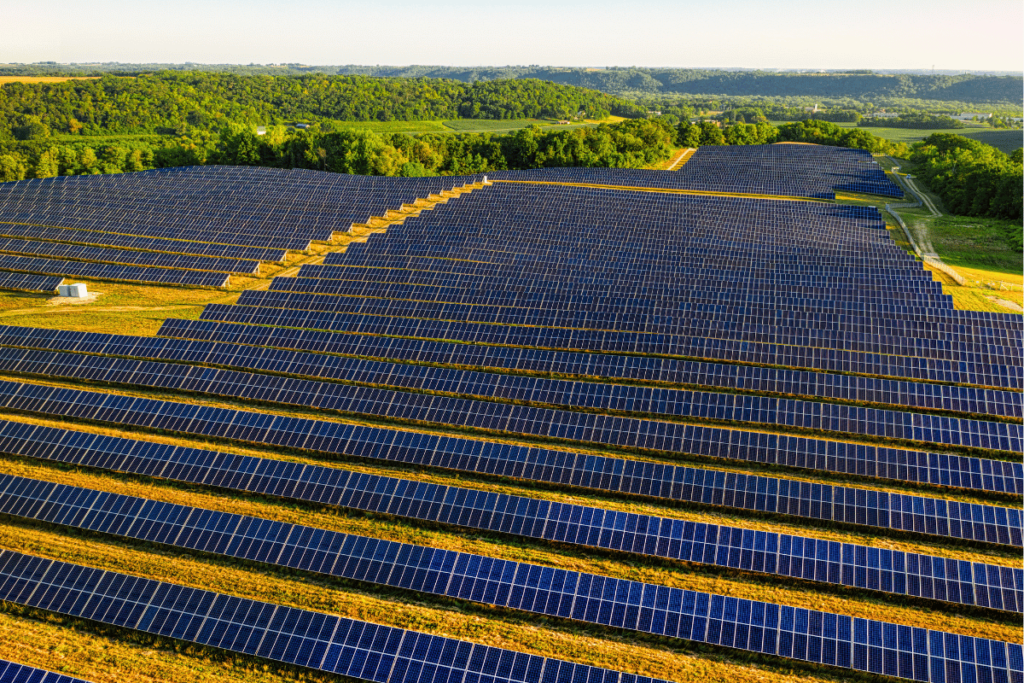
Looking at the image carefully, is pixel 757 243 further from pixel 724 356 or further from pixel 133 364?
pixel 133 364

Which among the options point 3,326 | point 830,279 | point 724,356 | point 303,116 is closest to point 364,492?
point 724,356

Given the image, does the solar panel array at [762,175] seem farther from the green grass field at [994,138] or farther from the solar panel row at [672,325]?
the green grass field at [994,138]

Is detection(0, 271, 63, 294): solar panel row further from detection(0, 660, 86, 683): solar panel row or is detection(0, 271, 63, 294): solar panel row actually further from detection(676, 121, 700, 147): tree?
detection(676, 121, 700, 147): tree

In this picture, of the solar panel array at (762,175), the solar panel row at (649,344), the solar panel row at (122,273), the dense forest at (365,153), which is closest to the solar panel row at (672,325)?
the solar panel row at (649,344)

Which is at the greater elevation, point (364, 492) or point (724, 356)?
point (724, 356)

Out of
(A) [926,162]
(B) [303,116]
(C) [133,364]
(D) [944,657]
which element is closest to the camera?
(D) [944,657]

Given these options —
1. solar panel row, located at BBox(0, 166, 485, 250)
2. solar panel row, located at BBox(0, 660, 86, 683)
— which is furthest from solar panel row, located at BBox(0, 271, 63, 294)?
solar panel row, located at BBox(0, 660, 86, 683)
